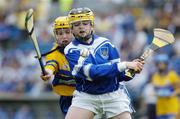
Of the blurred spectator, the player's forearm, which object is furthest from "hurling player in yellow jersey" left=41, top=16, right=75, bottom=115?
the blurred spectator

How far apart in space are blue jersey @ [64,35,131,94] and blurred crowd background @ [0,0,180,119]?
21.3 feet

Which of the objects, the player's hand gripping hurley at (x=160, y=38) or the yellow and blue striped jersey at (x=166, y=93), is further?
the yellow and blue striped jersey at (x=166, y=93)

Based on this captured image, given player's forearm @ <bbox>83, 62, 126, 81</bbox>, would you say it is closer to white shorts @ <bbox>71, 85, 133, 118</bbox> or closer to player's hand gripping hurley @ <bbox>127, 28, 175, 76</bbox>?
white shorts @ <bbox>71, 85, 133, 118</bbox>

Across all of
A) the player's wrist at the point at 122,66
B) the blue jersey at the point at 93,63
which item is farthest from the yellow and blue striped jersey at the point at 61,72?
the player's wrist at the point at 122,66

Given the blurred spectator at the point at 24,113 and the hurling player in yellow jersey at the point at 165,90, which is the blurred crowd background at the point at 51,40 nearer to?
the blurred spectator at the point at 24,113

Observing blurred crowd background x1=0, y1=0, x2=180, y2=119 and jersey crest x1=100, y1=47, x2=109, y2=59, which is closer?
jersey crest x1=100, y1=47, x2=109, y2=59

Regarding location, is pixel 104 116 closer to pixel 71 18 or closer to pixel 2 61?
pixel 71 18

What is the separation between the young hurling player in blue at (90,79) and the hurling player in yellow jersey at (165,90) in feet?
16.0

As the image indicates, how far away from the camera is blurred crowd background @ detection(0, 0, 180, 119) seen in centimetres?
1669

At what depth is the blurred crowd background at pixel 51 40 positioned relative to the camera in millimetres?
16688

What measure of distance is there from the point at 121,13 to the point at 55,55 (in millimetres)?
9046

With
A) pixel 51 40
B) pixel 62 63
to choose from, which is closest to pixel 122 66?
pixel 62 63

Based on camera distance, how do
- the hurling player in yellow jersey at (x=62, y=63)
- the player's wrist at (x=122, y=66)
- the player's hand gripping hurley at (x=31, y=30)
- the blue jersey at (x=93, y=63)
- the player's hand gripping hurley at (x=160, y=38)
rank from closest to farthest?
the player's wrist at (x=122, y=66), the blue jersey at (x=93, y=63), the player's hand gripping hurley at (x=31, y=30), the player's hand gripping hurley at (x=160, y=38), the hurling player in yellow jersey at (x=62, y=63)

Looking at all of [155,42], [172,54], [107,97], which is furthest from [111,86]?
[172,54]
